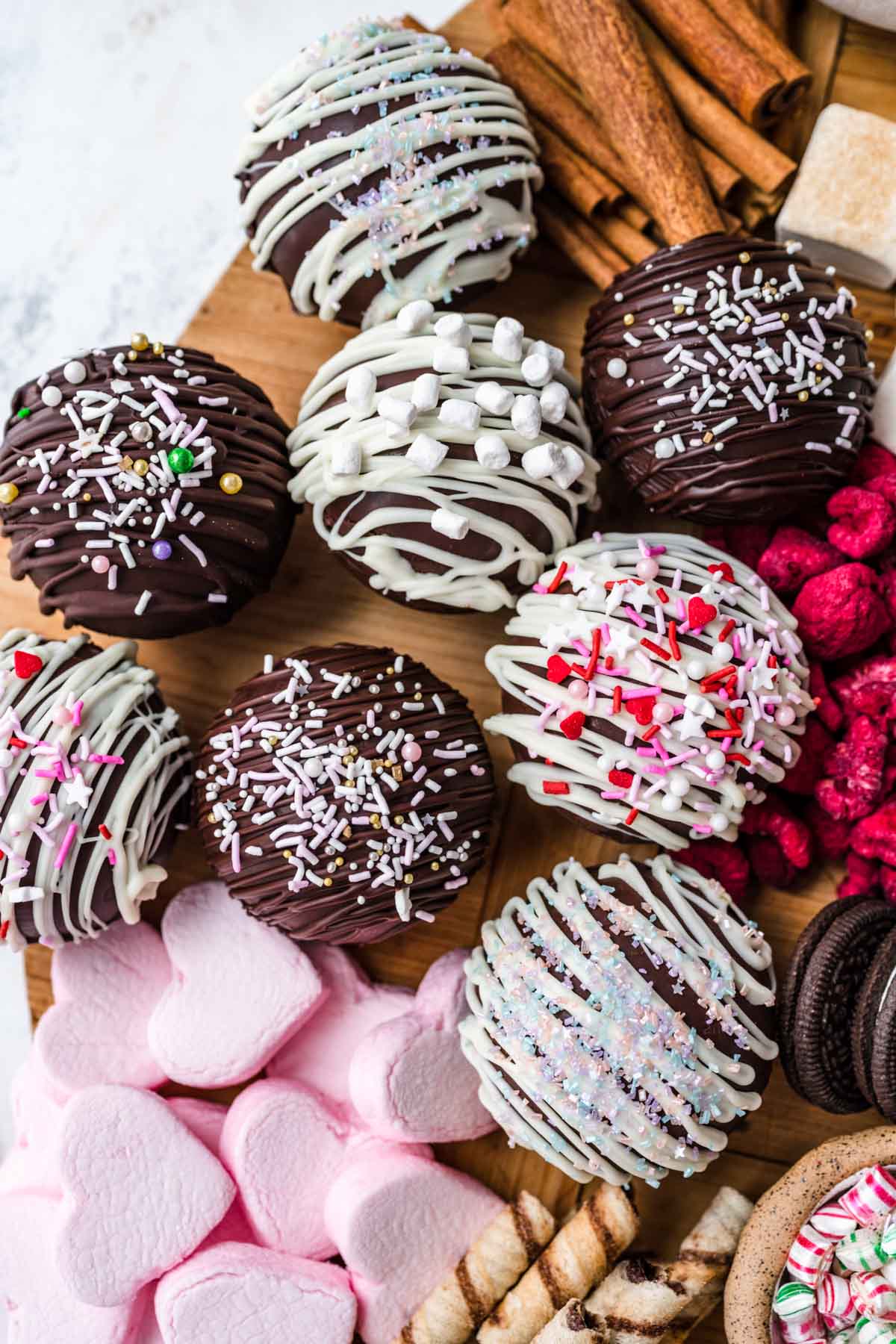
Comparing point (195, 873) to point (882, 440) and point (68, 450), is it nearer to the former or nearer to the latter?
point (68, 450)

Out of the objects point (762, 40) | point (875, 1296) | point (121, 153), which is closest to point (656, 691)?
point (875, 1296)

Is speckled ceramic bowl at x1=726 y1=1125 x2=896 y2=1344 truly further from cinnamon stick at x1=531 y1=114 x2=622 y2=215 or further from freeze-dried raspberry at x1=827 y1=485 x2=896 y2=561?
cinnamon stick at x1=531 y1=114 x2=622 y2=215

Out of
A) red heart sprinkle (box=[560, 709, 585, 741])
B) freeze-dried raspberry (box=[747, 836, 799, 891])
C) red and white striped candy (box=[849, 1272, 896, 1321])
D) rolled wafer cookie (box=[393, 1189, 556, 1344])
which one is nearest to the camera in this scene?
red and white striped candy (box=[849, 1272, 896, 1321])

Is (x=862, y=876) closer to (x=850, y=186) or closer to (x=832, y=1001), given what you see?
(x=832, y=1001)

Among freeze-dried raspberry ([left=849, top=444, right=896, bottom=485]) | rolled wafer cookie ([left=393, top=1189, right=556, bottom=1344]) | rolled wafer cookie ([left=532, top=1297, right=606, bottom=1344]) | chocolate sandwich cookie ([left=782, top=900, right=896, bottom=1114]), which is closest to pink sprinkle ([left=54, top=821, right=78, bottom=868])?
rolled wafer cookie ([left=393, top=1189, right=556, bottom=1344])

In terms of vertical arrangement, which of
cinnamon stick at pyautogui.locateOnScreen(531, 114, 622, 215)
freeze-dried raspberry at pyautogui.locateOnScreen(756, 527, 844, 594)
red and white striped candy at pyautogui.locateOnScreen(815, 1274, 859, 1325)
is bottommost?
red and white striped candy at pyautogui.locateOnScreen(815, 1274, 859, 1325)

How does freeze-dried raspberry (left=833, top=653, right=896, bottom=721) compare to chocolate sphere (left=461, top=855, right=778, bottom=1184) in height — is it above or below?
above
